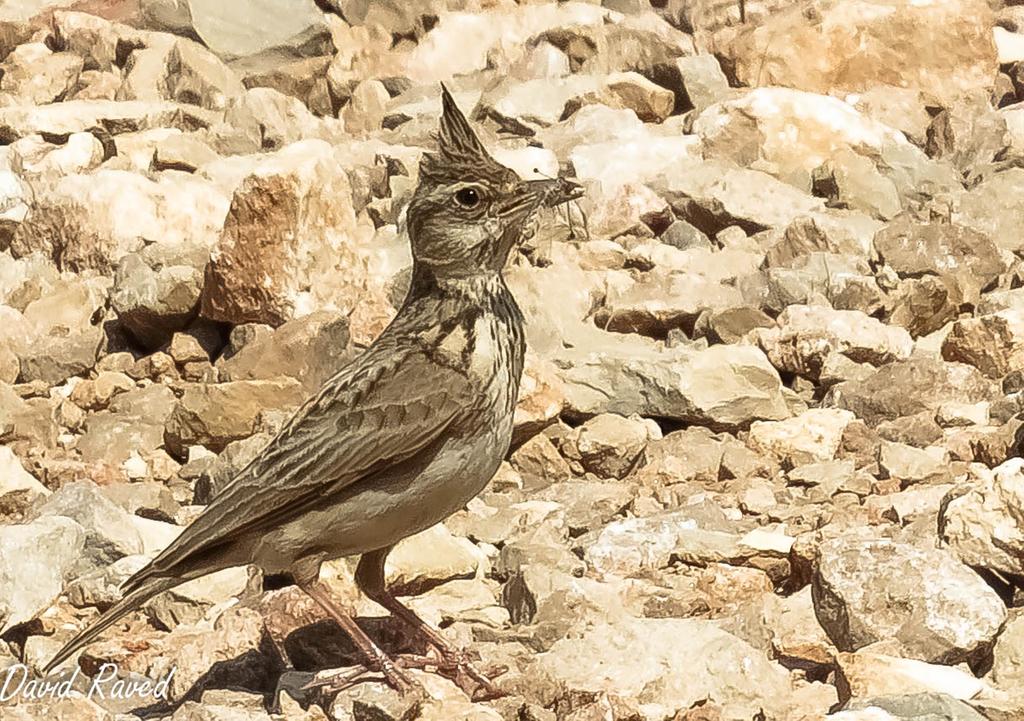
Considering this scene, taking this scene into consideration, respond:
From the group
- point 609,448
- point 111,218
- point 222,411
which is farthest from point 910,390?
point 111,218

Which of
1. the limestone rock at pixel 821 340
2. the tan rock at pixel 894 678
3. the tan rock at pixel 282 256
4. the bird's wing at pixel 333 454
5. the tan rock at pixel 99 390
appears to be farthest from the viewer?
the tan rock at pixel 282 256

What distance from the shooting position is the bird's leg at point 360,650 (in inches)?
191

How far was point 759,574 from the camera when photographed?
602 centimetres

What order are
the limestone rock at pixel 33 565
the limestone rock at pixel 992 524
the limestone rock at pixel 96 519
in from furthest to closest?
the limestone rock at pixel 96 519
the limestone rock at pixel 33 565
the limestone rock at pixel 992 524

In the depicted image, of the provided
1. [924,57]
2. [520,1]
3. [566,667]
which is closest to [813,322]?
[566,667]

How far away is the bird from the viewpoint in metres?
4.90

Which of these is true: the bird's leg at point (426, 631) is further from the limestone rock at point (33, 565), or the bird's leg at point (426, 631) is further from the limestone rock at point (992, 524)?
the limestone rock at point (992, 524)

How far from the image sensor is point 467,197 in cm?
508

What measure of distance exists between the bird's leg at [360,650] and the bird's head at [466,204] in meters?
0.93

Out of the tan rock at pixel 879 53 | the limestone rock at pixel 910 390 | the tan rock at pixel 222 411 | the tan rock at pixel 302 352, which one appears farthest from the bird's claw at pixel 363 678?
the tan rock at pixel 879 53

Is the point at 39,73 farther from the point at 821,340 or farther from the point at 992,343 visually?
the point at 992,343

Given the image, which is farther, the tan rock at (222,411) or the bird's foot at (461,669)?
the tan rock at (222,411)

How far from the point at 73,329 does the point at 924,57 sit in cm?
619

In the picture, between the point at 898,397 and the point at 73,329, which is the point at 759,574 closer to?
the point at 898,397
